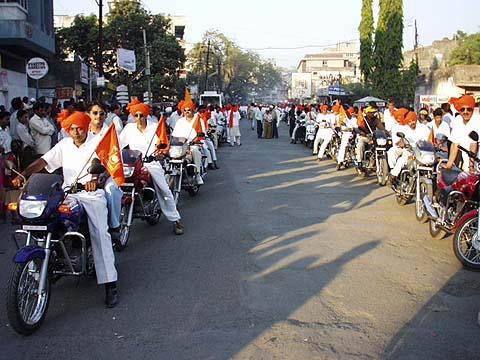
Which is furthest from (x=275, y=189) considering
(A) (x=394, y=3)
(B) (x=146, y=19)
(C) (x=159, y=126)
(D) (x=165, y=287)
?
(B) (x=146, y=19)

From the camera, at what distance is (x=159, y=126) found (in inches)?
301

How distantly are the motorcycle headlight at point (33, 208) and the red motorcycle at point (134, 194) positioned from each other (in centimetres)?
187

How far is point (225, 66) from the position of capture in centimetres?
8631

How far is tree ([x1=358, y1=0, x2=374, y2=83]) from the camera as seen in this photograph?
37.9 m

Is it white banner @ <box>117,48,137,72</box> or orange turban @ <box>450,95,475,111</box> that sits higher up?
white banner @ <box>117,48,137,72</box>

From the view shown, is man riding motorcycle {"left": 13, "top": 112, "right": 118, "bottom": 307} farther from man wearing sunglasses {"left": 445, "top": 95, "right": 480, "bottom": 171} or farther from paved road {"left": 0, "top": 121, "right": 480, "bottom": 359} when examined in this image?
man wearing sunglasses {"left": 445, "top": 95, "right": 480, "bottom": 171}

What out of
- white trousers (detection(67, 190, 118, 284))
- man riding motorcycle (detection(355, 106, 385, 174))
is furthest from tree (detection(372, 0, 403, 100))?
white trousers (detection(67, 190, 118, 284))

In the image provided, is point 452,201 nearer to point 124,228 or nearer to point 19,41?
point 124,228

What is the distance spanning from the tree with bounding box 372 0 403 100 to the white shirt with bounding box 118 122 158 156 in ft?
104

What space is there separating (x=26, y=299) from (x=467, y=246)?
4.50 m

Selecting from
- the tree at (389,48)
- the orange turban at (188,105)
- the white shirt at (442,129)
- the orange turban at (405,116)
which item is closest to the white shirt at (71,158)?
the orange turban at (188,105)

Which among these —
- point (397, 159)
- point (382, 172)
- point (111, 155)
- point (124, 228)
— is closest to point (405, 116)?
point (397, 159)

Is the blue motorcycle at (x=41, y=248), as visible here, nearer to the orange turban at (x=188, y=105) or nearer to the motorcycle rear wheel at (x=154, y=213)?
→ the motorcycle rear wheel at (x=154, y=213)

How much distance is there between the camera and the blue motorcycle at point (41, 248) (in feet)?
14.0
